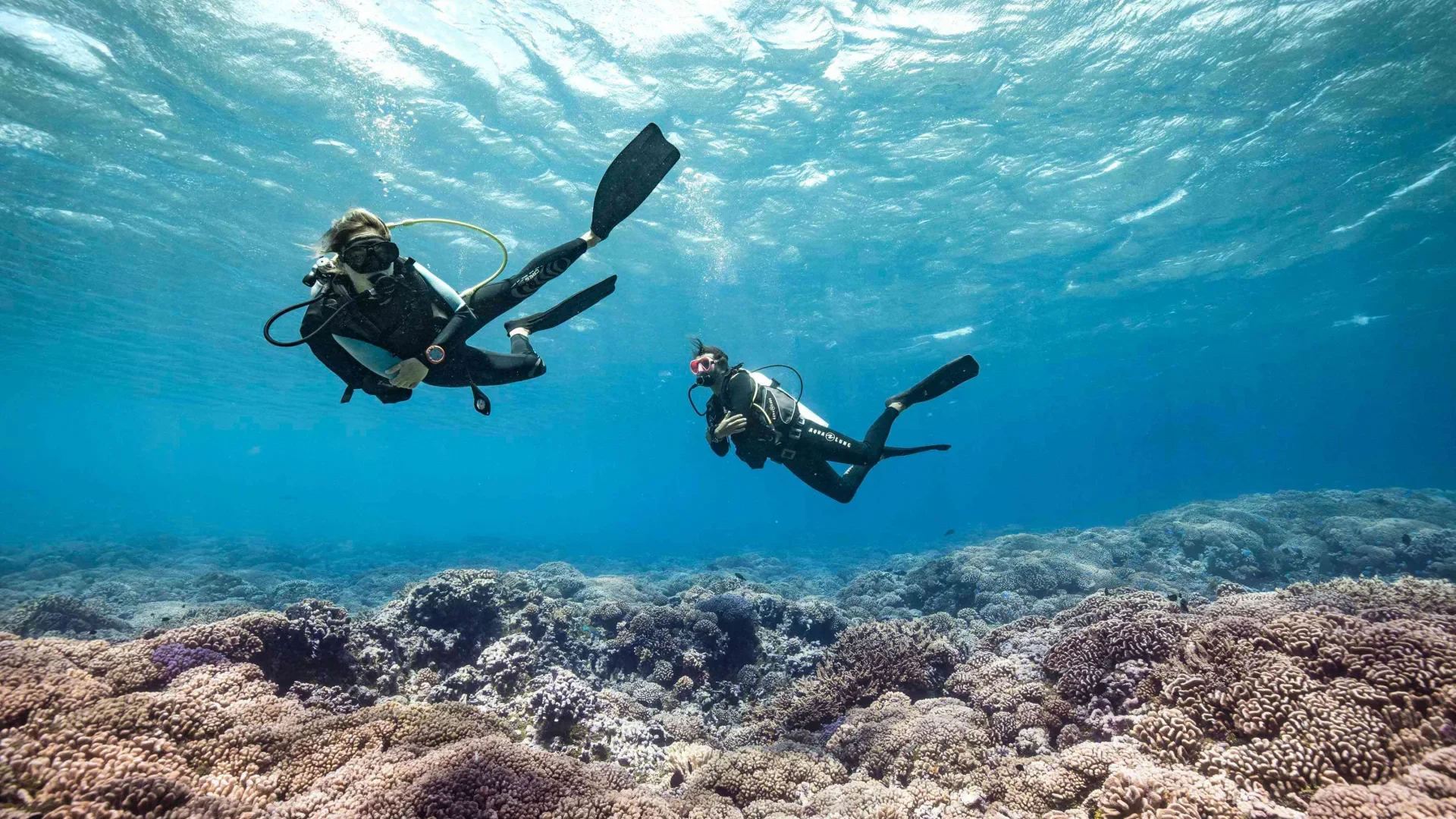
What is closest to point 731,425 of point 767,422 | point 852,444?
point 767,422

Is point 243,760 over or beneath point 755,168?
beneath

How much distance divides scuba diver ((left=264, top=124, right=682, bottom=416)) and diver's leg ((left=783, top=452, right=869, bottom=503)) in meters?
4.10

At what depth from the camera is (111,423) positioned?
229 ft

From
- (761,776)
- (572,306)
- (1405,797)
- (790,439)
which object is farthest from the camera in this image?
(790,439)

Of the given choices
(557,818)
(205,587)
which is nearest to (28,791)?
(557,818)

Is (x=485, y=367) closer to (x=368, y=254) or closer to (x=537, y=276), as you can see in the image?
(x=537, y=276)

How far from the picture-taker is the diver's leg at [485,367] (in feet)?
15.7

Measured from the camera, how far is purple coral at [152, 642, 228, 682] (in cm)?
430

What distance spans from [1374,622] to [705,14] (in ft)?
46.7

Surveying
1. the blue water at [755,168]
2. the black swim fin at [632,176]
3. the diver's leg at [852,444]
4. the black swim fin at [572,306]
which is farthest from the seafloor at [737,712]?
the blue water at [755,168]

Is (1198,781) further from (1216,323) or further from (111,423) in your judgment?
(111,423)

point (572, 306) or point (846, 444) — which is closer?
point (572, 306)

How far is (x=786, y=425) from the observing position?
7199 mm

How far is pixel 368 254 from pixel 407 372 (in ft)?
3.07
